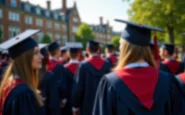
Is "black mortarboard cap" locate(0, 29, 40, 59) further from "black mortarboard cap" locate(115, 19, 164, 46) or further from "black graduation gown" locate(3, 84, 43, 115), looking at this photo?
"black mortarboard cap" locate(115, 19, 164, 46)

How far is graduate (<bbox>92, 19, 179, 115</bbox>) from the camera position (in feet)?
6.29

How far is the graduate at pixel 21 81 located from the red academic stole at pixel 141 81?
2.98 feet

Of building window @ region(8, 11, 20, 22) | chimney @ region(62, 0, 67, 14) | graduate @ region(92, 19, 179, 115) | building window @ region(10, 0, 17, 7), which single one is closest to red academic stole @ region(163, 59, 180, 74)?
graduate @ region(92, 19, 179, 115)

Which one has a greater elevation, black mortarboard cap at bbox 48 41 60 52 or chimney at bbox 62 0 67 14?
chimney at bbox 62 0 67 14

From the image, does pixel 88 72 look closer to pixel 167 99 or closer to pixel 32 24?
pixel 167 99

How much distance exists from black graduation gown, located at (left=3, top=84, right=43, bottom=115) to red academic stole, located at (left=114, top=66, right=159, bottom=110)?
0.90 m

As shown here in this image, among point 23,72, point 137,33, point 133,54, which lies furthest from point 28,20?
point 133,54

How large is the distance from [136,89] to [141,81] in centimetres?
9

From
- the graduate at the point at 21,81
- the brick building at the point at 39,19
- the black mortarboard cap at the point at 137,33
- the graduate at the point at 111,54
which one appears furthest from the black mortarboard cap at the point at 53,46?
the brick building at the point at 39,19

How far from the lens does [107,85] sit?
200 cm

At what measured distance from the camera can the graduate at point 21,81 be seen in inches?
79.9

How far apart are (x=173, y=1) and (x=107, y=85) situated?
18760mm

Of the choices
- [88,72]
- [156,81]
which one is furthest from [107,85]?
[88,72]

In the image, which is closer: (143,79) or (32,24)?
(143,79)
